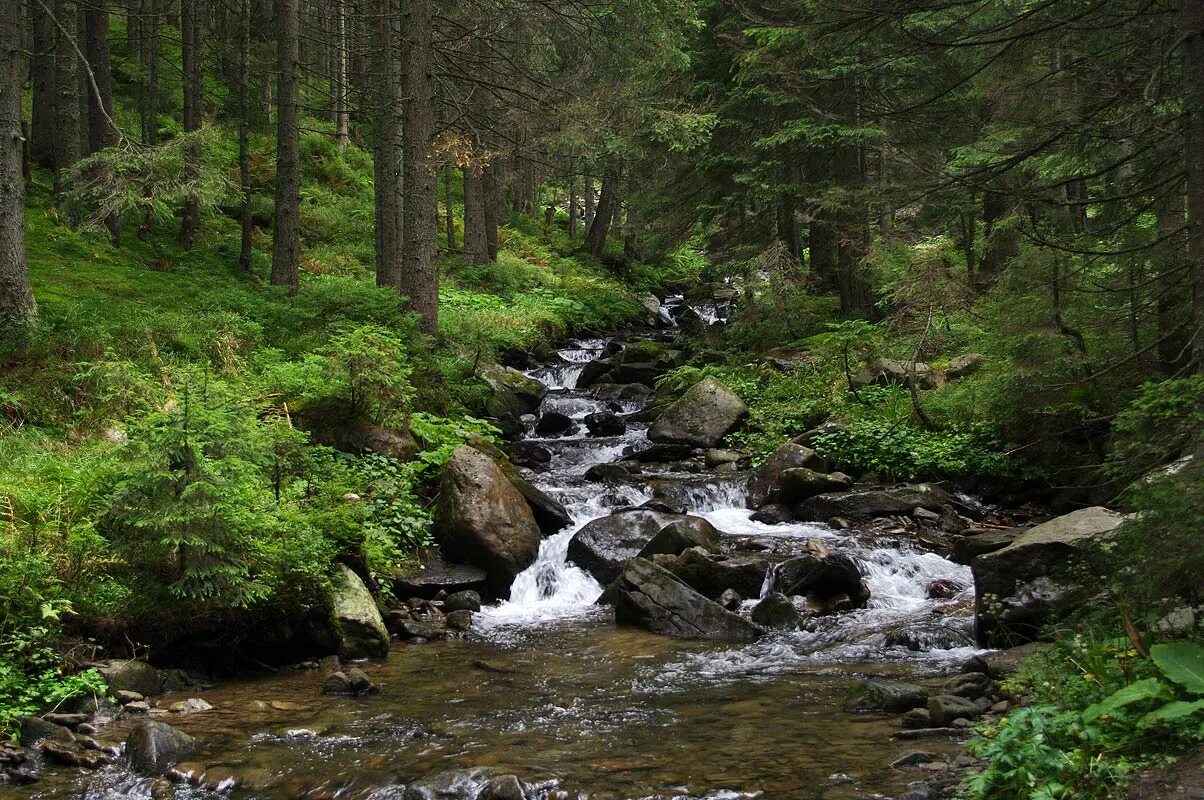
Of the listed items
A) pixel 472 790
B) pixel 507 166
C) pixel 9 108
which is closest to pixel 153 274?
pixel 9 108

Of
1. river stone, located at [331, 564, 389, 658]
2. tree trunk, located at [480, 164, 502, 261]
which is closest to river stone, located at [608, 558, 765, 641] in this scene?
river stone, located at [331, 564, 389, 658]

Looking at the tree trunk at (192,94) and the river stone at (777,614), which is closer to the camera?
the river stone at (777,614)

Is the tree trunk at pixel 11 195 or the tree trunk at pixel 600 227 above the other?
the tree trunk at pixel 600 227

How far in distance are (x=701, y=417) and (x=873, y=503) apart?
4.61 metres

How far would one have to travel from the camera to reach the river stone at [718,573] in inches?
401

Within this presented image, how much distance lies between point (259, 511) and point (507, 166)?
26.1m

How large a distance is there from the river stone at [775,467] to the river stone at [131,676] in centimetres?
860

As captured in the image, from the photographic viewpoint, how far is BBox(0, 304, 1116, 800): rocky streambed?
18.2ft

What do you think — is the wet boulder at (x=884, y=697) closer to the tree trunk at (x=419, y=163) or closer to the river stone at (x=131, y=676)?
the river stone at (x=131, y=676)

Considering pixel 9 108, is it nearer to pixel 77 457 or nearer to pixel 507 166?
pixel 77 457

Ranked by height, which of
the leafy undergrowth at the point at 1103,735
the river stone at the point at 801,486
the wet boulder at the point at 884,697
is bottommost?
the wet boulder at the point at 884,697

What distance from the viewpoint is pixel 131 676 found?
6.75m

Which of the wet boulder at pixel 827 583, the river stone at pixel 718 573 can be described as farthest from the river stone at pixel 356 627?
the wet boulder at pixel 827 583

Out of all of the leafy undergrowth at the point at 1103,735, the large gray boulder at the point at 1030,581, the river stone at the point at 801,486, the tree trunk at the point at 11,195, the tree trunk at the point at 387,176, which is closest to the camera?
the leafy undergrowth at the point at 1103,735
